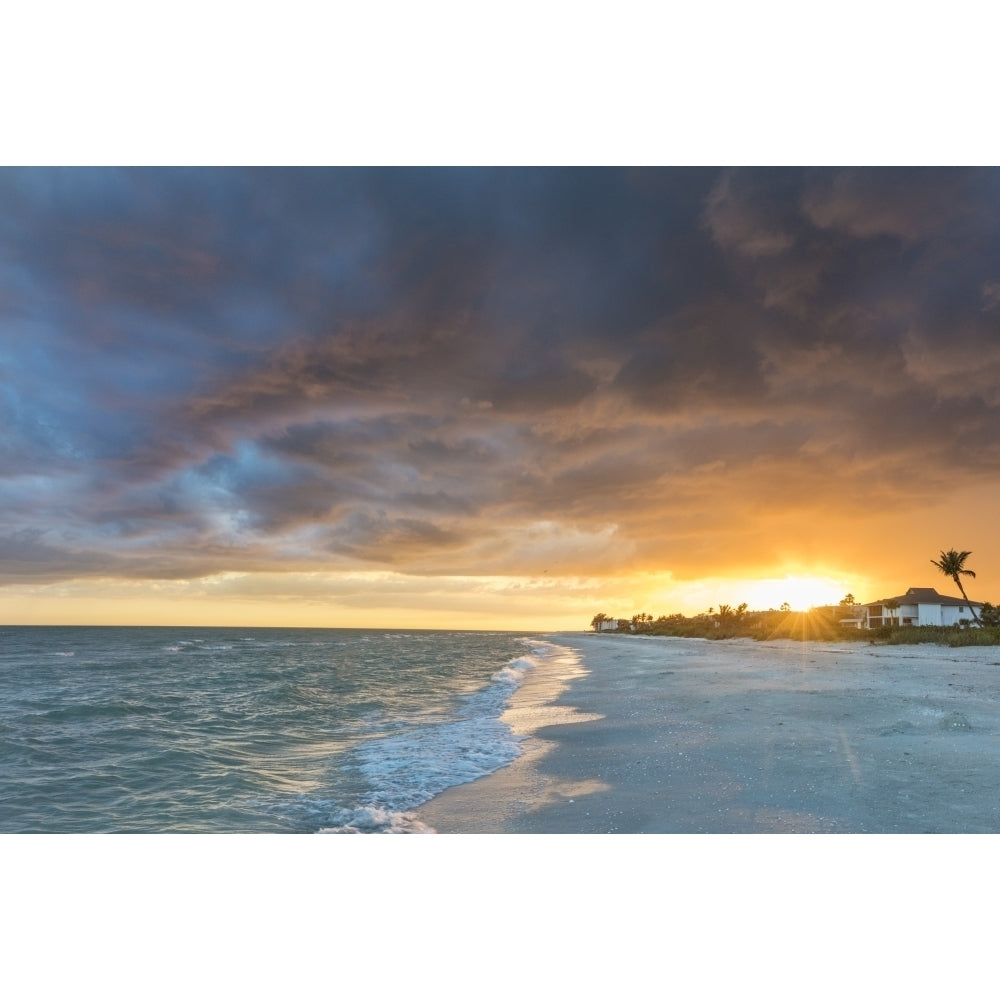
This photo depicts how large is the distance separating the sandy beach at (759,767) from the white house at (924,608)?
179 feet

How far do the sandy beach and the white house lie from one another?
54.5m

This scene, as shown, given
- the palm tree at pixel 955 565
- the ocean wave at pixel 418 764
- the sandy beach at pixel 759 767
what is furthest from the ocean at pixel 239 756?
the palm tree at pixel 955 565

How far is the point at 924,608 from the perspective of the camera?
A: 207 feet

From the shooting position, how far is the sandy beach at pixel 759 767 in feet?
20.8

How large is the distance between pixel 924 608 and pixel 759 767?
66.7 meters

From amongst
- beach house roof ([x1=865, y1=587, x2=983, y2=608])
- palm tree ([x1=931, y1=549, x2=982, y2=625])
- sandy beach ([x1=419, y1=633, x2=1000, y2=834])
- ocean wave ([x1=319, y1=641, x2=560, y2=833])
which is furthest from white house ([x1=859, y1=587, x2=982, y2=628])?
ocean wave ([x1=319, y1=641, x2=560, y2=833])

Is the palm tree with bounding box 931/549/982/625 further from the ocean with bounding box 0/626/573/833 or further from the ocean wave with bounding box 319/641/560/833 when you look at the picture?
the ocean wave with bounding box 319/641/560/833

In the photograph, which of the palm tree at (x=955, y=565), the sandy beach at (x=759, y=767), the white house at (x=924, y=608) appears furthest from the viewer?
the white house at (x=924, y=608)

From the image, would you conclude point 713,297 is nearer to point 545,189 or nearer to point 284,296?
point 545,189

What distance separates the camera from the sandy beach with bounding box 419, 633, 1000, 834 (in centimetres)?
635

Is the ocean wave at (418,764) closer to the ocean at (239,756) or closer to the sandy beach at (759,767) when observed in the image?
the ocean at (239,756)

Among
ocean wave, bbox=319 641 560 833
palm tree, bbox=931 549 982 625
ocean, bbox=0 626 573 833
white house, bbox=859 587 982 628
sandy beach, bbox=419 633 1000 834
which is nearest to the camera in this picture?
sandy beach, bbox=419 633 1000 834

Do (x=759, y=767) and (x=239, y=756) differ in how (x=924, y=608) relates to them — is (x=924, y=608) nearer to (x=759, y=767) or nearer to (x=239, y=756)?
(x=759, y=767)

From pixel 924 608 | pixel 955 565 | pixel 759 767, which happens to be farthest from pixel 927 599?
pixel 759 767
